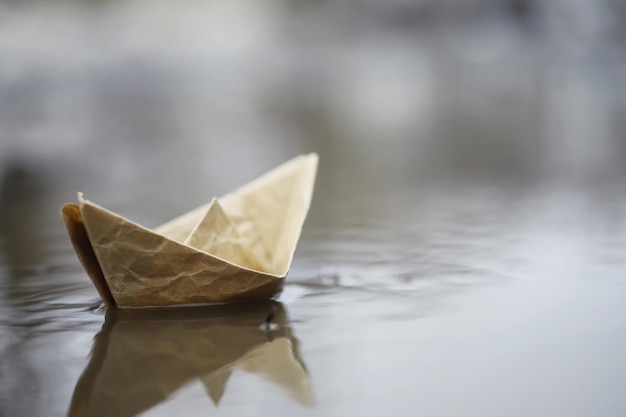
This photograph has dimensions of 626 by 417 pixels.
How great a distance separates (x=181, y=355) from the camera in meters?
1.14

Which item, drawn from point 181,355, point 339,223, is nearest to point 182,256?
point 181,355

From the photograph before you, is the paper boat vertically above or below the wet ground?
above

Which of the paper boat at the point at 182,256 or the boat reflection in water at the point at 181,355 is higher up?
the paper boat at the point at 182,256

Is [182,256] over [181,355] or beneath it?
over

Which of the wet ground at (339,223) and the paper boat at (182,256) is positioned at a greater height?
the paper boat at (182,256)

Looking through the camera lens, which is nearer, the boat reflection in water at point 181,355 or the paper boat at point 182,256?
the boat reflection in water at point 181,355

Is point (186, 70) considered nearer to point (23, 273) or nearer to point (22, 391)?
point (23, 273)

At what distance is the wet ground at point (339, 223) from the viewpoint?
3.38 feet

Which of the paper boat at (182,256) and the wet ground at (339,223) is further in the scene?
the paper boat at (182,256)

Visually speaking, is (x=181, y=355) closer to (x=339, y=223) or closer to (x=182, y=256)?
(x=182, y=256)

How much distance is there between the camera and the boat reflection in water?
1.01m

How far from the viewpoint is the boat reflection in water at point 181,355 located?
1012 millimetres

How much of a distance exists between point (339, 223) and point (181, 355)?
0.83 m

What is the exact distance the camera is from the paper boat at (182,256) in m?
1.20
